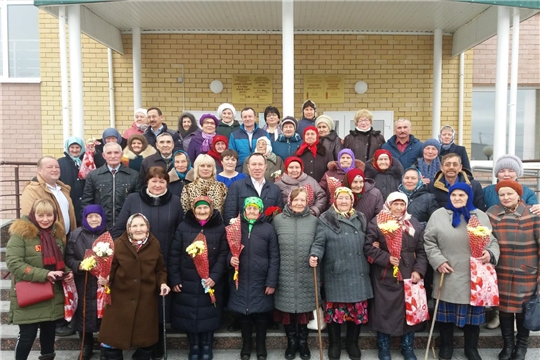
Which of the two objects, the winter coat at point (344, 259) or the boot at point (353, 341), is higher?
the winter coat at point (344, 259)

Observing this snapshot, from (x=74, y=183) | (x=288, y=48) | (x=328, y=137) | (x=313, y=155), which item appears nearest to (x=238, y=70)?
(x=288, y=48)

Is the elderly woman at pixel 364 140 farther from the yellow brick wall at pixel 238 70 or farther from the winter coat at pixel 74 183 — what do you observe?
the winter coat at pixel 74 183

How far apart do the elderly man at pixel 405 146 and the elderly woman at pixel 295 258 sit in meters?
1.93

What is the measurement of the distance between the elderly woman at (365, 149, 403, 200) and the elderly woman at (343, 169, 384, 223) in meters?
0.30

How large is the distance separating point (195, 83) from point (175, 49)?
748 mm

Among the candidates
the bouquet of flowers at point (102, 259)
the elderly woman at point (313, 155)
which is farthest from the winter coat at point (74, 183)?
the elderly woman at point (313, 155)

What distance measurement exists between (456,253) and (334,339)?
1431 mm

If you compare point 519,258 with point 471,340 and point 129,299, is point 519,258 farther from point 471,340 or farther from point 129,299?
point 129,299

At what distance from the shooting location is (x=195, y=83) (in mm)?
8891

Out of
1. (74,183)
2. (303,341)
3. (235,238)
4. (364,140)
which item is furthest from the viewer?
(364,140)

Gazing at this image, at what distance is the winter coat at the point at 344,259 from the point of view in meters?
4.26

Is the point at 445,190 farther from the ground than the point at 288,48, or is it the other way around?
the point at 288,48

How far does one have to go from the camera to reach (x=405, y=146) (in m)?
5.79

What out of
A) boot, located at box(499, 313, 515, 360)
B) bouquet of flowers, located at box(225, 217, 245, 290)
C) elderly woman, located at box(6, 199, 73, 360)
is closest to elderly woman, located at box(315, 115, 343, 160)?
bouquet of flowers, located at box(225, 217, 245, 290)
